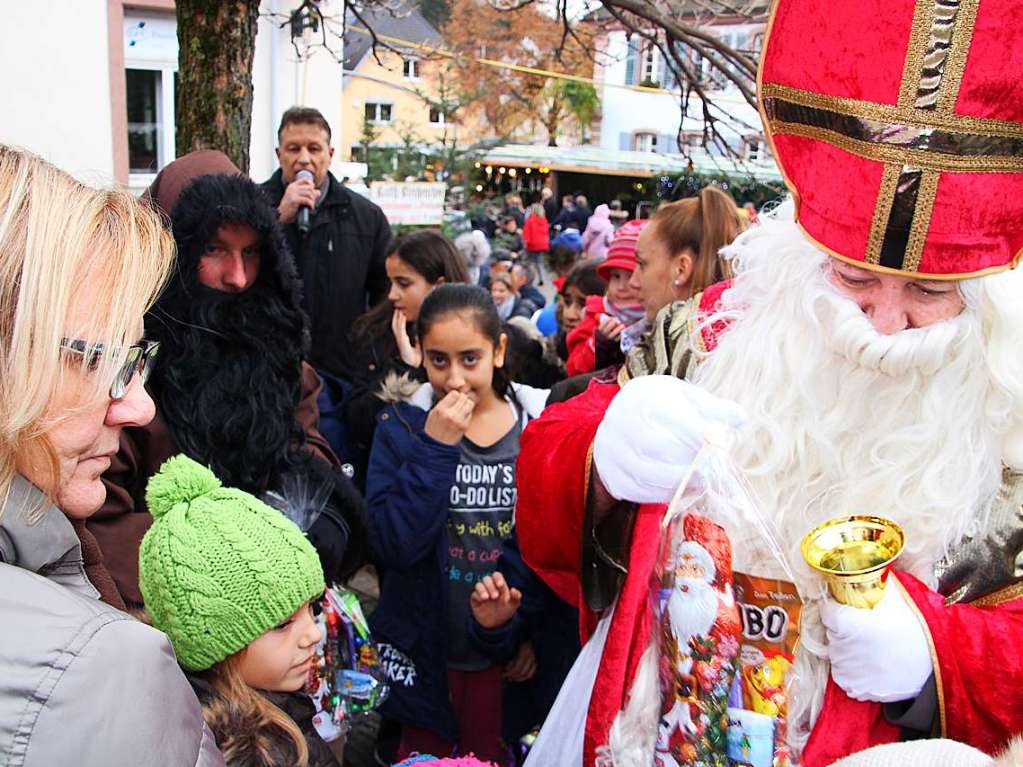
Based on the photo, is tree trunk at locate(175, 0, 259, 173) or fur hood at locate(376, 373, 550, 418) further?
tree trunk at locate(175, 0, 259, 173)

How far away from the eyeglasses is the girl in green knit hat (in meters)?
0.43

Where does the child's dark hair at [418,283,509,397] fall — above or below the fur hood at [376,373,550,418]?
above

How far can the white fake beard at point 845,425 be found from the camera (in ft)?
5.81

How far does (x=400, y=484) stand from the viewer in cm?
288

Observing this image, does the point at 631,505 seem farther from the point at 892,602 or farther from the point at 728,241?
the point at 728,241

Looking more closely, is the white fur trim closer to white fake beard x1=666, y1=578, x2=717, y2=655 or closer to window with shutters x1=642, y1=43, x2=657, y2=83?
white fake beard x1=666, y1=578, x2=717, y2=655

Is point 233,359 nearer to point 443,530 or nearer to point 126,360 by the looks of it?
point 443,530

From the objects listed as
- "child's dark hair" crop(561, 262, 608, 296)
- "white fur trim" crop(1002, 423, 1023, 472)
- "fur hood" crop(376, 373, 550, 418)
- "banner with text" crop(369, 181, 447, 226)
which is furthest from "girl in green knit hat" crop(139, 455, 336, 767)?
"banner with text" crop(369, 181, 447, 226)

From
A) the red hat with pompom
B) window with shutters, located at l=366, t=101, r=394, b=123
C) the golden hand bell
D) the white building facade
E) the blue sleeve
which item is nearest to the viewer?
the golden hand bell

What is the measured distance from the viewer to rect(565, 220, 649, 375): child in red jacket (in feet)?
12.1

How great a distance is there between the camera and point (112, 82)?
30.5 feet

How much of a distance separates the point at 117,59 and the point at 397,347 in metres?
6.97

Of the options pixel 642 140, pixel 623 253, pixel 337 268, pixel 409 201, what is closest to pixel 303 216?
pixel 337 268

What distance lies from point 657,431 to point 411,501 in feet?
4.36
